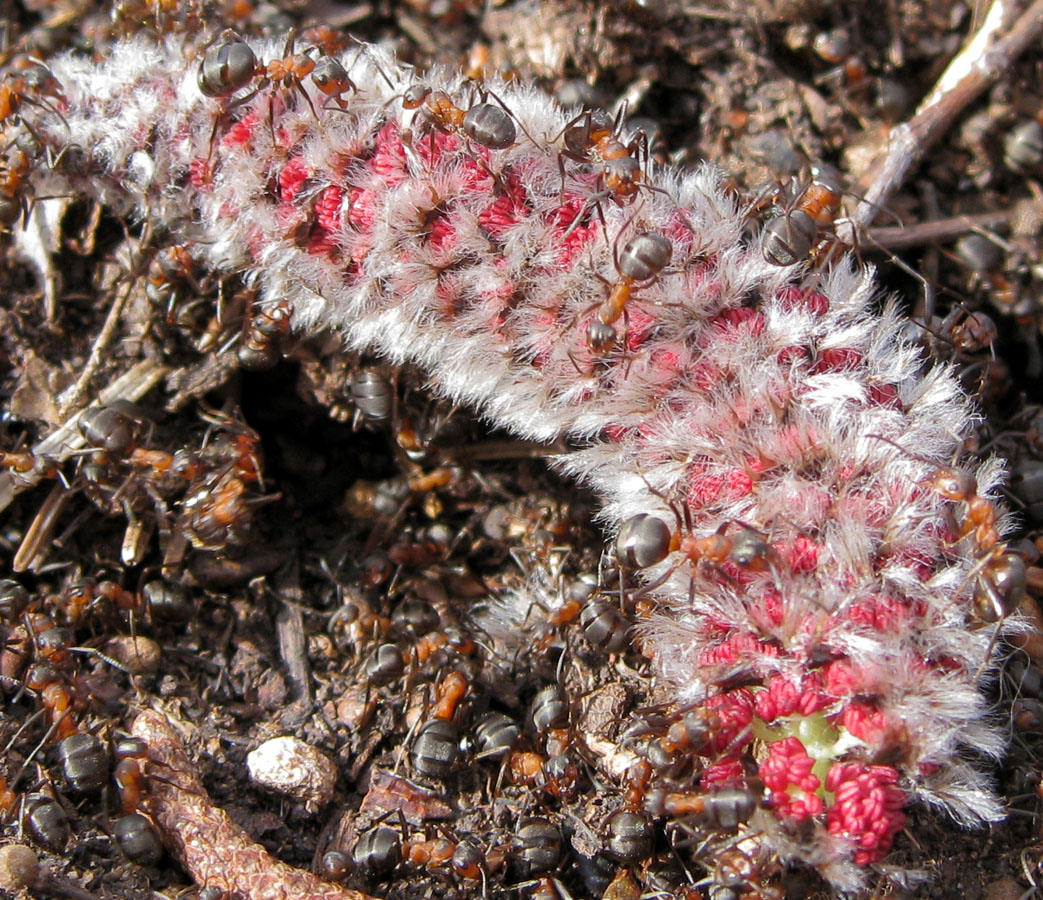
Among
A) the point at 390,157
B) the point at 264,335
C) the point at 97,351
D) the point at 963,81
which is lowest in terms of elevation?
the point at 97,351

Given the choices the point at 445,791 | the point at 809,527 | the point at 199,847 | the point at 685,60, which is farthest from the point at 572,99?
the point at 199,847

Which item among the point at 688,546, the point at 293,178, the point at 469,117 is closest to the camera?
the point at 688,546

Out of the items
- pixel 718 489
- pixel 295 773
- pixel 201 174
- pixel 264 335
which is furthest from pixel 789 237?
pixel 295 773

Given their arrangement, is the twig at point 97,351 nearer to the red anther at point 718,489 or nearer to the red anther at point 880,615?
the red anther at point 718,489

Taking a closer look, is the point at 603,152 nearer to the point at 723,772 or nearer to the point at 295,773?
the point at 723,772

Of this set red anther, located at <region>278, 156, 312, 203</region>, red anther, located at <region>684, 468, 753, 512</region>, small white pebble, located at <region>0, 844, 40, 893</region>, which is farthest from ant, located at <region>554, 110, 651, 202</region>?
small white pebble, located at <region>0, 844, 40, 893</region>

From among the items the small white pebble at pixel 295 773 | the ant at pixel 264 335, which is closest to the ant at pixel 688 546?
the small white pebble at pixel 295 773

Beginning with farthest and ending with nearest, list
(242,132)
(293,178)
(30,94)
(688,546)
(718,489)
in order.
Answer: (30,94) < (242,132) < (293,178) < (718,489) < (688,546)
